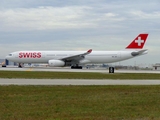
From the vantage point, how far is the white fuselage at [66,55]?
5803cm

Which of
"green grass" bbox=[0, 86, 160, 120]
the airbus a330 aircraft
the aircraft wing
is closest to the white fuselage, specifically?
the airbus a330 aircraft

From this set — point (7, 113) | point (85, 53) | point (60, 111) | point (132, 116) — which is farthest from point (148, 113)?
point (85, 53)

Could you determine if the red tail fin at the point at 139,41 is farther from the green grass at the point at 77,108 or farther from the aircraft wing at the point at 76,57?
the green grass at the point at 77,108

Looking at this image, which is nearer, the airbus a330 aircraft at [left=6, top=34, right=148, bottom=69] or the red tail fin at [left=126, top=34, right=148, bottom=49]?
the airbus a330 aircraft at [left=6, top=34, right=148, bottom=69]

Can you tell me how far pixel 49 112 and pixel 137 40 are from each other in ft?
167

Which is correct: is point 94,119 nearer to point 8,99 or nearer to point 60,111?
point 60,111

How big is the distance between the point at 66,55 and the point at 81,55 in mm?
2919

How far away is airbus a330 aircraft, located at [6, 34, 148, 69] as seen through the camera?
5803cm

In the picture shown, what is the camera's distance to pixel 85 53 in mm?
57281

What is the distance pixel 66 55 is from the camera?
5875cm

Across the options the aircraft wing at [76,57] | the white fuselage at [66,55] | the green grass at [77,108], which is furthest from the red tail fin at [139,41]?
the green grass at [77,108]

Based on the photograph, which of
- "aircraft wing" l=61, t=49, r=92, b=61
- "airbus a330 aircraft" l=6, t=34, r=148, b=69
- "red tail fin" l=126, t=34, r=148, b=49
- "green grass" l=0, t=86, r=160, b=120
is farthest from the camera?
"red tail fin" l=126, t=34, r=148, b=49

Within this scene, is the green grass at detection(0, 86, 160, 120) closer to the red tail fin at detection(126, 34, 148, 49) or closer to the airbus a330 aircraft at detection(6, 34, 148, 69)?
the airbus a330 aircraft at detection(6, 34, 148, 69)

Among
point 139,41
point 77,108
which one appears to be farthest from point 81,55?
point 77,108
